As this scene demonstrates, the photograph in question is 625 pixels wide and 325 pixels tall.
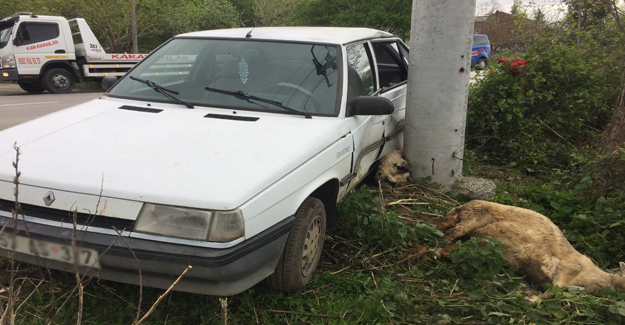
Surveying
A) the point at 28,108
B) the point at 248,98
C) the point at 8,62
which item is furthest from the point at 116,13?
the point at 248,98

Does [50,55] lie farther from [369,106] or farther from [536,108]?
[369,106]

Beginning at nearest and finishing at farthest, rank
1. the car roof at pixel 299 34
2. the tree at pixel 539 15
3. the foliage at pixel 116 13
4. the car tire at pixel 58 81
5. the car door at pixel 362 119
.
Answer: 1. the car door at pixel 362 119
2. the car roof at pixel 299 34
3. the tree at pixel 539 15
4. the car tire at pixel 58 81
5. the foliage at pixel 116 13

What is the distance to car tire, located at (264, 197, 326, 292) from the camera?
2584 millimetres

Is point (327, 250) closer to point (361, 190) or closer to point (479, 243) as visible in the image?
point (361, 190)

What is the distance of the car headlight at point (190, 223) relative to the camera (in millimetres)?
2113

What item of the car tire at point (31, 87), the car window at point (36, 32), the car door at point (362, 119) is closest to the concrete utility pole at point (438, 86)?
the car door at point (362, 119)

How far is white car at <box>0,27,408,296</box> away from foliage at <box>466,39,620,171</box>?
2323 mm

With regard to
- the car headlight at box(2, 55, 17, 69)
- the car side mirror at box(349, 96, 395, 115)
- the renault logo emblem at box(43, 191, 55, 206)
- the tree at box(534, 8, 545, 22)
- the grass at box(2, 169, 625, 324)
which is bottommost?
the grass at box(2, 169, 625, 324)

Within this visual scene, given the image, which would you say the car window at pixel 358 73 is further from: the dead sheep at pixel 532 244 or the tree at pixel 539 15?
the tree at pixel 539 15

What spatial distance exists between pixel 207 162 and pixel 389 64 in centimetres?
287

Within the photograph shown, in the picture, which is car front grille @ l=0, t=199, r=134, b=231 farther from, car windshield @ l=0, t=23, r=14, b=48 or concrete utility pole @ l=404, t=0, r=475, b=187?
car windshield @ l=0, t=23, r=14, b=48

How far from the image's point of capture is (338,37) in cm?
378

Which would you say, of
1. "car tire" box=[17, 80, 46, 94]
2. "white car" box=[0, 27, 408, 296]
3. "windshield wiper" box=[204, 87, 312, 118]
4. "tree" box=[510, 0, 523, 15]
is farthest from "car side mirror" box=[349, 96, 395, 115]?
"car tire" box=[17, 80, 46, 94]

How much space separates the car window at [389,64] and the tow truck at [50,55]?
41.8ft
